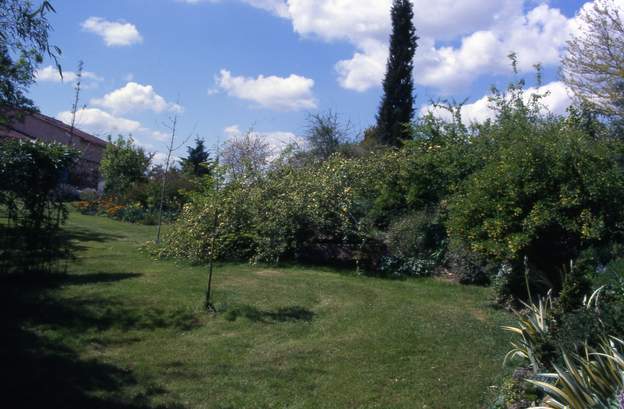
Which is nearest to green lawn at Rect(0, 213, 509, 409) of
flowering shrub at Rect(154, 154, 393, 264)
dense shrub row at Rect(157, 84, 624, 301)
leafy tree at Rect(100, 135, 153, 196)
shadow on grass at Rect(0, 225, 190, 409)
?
shadow on grass at Rect(0, 225, 190, 409)

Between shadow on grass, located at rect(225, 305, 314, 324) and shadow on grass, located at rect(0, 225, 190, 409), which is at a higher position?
shadow on grass, located at rect(225, 305, 314, 324)

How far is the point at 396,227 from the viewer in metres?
12.1

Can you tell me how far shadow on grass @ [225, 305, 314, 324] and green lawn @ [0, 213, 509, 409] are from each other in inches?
1.1

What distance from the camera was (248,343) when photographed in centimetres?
715

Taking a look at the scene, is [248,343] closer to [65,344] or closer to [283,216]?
[65,344]

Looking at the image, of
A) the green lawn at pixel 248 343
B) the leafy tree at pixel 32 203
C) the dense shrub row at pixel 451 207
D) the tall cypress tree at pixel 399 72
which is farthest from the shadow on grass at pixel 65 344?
the tall cypress tree at pixel 399 72

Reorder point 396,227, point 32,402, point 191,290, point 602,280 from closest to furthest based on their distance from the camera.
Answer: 1. point 32,402
2. point 602,280
3. point 191,290
4. point 396,227

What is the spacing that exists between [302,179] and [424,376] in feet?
27.3

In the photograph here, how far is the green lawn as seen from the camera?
5535 millimetres

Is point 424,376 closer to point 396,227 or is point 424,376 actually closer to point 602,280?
point 602,280

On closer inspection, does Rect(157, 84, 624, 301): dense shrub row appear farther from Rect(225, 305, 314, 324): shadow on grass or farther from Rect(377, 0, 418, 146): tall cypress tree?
Rect(377, 0, 418, 146): tall cypress tree

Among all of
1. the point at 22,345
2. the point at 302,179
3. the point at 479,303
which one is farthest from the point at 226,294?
the point at 302,179

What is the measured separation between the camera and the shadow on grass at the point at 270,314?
320 inches

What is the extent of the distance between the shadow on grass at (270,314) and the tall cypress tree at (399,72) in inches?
775
